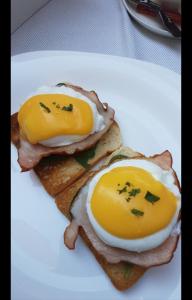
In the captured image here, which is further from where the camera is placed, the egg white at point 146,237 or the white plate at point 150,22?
the white plate at point 150,22

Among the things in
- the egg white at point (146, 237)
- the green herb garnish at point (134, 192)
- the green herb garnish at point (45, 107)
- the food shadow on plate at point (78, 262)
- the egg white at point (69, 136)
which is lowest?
the food shadow on plate at point (78, 262)

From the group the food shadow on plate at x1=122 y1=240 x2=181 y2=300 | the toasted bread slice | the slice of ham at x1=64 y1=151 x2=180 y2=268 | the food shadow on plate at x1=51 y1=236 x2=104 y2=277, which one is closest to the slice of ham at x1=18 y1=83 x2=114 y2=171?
the toasted bread slice

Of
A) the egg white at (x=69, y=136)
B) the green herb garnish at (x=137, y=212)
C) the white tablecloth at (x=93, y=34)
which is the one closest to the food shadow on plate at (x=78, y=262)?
the green herb garnish at (x=137, y=212)

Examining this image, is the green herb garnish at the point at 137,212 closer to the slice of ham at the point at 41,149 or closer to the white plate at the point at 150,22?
the slice of ham at the point at 41,149
